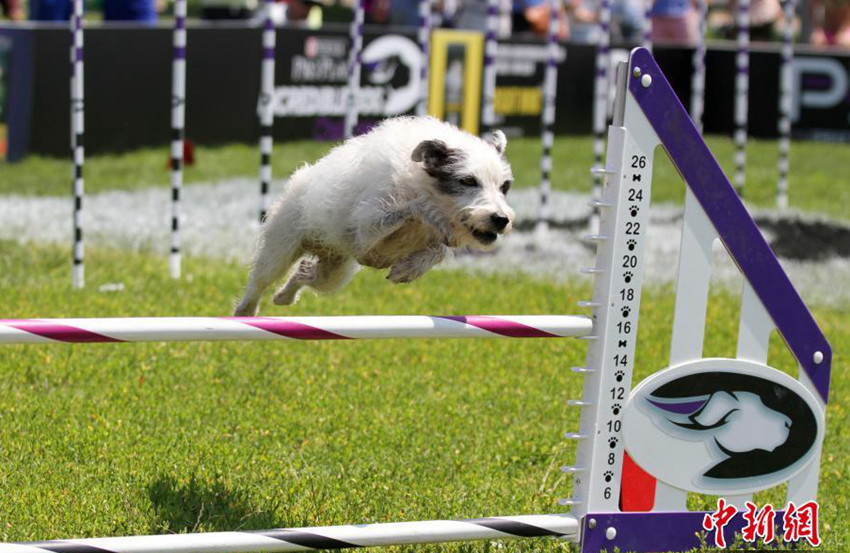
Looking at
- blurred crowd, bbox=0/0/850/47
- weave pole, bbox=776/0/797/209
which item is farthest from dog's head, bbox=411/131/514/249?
blurred crowd, bbox=0/0/850/47

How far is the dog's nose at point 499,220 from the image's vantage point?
4332mm

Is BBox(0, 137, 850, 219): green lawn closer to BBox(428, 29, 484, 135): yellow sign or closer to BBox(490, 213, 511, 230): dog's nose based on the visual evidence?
BBox(428, 29, 484, 135): yellow sign

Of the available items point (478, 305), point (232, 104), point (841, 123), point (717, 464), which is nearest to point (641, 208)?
point (717, 464)

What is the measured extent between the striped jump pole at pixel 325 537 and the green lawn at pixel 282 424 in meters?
0.34

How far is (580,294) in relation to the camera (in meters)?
9.25

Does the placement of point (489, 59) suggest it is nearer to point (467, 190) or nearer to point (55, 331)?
point (467, 190)

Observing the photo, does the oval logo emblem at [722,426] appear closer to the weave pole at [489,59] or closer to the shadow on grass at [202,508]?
the shadow on grass at [202,508]

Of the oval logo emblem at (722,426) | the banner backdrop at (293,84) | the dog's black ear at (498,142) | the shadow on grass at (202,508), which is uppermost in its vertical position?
the banner backdrop at (293,84)

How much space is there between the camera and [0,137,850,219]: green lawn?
40.3ft

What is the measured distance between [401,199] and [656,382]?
1.13 metres

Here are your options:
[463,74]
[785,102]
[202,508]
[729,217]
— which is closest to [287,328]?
[202,508]

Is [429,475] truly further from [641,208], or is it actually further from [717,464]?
[641,208]

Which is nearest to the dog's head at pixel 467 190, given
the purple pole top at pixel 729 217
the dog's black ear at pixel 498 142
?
the dog's black ear at pixel 498 142

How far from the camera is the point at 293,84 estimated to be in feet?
46.0
